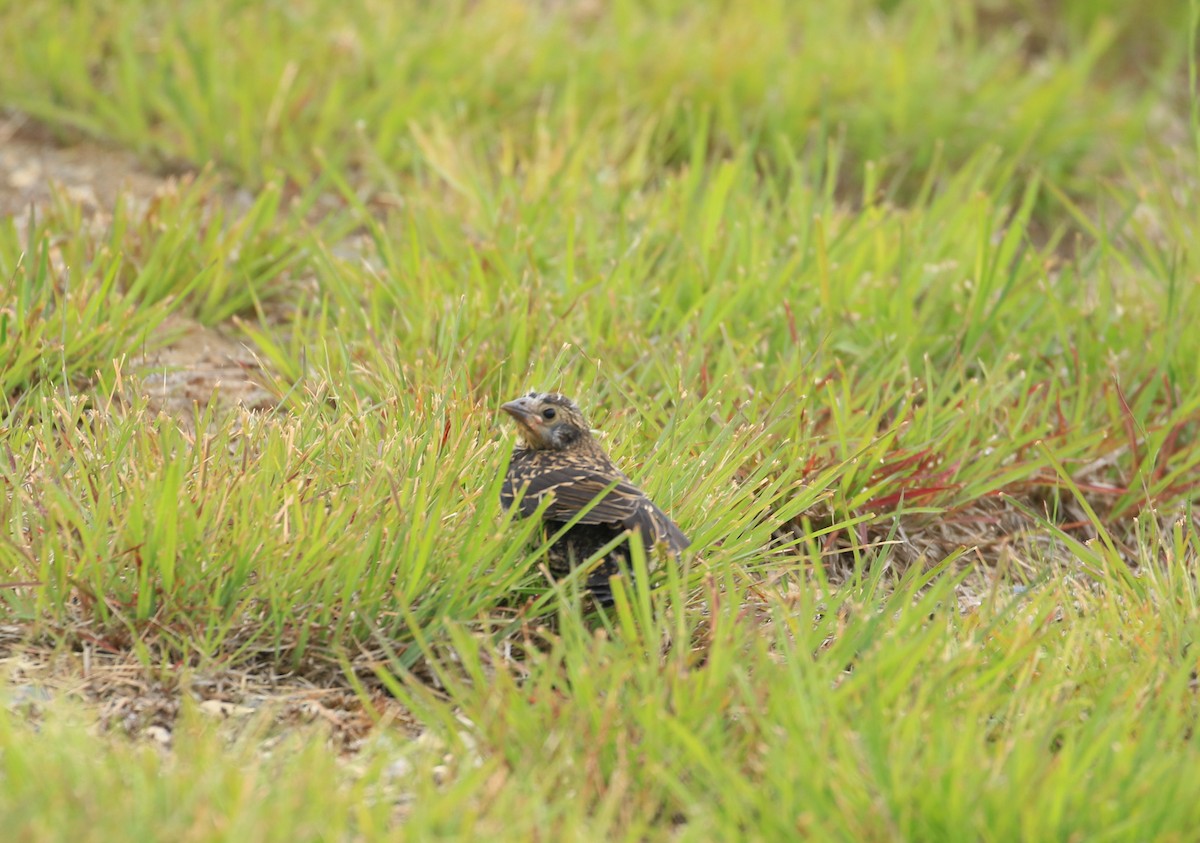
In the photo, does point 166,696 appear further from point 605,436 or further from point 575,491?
point 605,436

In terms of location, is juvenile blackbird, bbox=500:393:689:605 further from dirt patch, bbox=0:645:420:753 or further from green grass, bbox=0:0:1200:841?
dirt patch, bbox=0:645:420:753

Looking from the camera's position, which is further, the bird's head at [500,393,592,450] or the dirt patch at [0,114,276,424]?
the dirt patch at [0,114,276,424]

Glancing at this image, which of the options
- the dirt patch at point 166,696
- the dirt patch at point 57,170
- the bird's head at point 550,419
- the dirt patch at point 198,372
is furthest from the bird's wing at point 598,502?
the dirt patch at point 57,170

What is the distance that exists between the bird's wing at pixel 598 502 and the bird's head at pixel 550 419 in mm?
187

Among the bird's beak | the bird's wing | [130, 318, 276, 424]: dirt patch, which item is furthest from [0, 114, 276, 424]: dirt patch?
the bird's wing

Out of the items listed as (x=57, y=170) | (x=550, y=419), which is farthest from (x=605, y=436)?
(x=57, y=170)

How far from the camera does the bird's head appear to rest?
368 centimetres

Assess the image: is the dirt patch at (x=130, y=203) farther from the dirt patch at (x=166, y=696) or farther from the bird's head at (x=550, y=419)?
the dirt patch at (x=166, y=696)

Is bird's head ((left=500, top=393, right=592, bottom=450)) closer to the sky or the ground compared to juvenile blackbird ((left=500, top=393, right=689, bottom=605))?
closer to the sky

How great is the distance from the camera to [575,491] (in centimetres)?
343

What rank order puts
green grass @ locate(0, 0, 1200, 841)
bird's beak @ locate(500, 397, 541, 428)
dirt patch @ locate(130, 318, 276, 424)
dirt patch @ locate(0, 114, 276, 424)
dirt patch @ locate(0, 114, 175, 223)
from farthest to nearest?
1. dirt patch @ locate(0, 114, 175, 223)
2. dirt patch @ locate(0, 114, 276, 424)
3. dirt patch @ locate(130, 318, 276, 424)
4. bird's beak @ locate(500, 397, 541, 428)
5. green grass @ locate(0, 0, 1200, 841)

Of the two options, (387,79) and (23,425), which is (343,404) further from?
(387,79)

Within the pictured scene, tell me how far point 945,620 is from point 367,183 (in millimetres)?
3887

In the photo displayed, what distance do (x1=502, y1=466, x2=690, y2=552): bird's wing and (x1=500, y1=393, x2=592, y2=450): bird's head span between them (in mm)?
187
